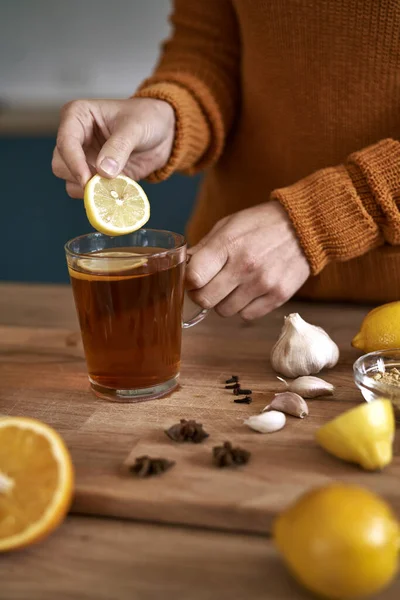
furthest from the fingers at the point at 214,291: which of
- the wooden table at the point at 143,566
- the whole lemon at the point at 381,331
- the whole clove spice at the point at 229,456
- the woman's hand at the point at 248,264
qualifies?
the wooden table at the point at 143,566

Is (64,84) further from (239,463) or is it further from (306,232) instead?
(239,463)

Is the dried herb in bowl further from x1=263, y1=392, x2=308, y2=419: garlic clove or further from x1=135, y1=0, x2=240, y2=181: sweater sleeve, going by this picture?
x1=135, y1=0, x2=240, y2=181: sweater sleeve

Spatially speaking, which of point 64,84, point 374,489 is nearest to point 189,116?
point 374,489

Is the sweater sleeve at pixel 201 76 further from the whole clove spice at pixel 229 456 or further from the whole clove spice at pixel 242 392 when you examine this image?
the whole clove spice at pixel 229 456

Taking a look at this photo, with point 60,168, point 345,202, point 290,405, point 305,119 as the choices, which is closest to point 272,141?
point 305,119

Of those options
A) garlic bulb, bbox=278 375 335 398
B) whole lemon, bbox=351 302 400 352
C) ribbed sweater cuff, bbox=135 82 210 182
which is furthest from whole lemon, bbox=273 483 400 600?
ribbed sweater cuff, bbox=135 82 210 182

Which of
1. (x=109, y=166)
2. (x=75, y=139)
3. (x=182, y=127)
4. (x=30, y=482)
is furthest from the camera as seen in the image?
(x=182, y=127)

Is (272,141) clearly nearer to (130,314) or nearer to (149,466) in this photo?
(130,314)
